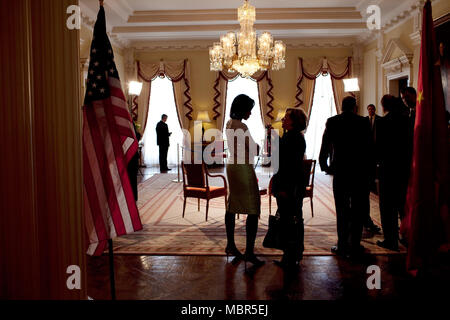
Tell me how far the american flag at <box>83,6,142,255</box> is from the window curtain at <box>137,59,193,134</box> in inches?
363

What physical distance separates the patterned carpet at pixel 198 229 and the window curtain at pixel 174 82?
4.76 metres

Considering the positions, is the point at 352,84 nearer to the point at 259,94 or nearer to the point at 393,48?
the point at 393,48

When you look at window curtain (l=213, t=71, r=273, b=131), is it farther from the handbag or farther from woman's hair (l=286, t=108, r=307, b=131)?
the handbag

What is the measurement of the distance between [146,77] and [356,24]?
622cm

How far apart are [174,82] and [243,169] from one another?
874 cm

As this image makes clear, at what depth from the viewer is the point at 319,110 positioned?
11.9 m

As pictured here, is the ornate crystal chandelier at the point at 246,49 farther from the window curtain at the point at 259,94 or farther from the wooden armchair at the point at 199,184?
the window curtain at the point at 259,94

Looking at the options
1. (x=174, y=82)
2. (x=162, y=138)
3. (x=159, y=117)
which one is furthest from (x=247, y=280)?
(x=159, y=117)

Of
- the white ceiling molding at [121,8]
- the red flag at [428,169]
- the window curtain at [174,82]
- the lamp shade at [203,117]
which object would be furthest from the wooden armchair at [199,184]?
the window curtain at [174,82]

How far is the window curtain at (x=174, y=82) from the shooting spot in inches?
459

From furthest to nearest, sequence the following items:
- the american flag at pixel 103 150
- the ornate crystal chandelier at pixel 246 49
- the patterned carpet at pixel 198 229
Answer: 1. the ornate crystal chandelier at pixel 246 49
2. the patterned carpet at pixel 198 229
3. the american flag at pixel 103 150

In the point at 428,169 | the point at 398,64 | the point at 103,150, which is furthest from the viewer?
the point at 398,64

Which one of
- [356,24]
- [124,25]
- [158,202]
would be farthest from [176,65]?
[158,202]
